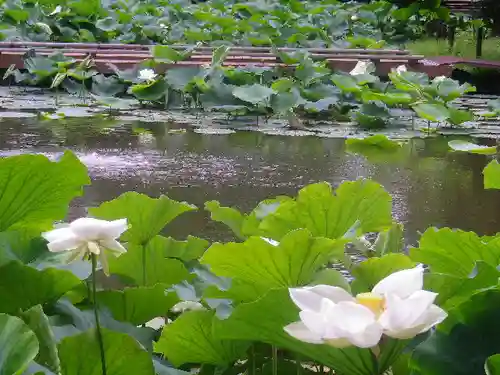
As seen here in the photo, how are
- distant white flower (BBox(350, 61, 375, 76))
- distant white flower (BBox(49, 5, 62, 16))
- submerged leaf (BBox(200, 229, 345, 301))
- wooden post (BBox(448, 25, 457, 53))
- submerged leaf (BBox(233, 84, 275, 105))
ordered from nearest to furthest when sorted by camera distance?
1. submerged leaf (BBox(200, 229, 345, 301))
2. submerged leaf (BBox(233, 84, 275, 105))
3. distant white flower (BBox(350, 61, 375, 76))
4. distant white flower (BBox(49, 5, 62, 16))
5. wooden post (BBox(448, 25, 457, 53))

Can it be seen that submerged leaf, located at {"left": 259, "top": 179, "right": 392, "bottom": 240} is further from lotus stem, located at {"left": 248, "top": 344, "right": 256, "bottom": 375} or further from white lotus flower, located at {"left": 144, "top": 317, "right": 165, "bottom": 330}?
white lotus flower, located at {"left": 144, "top": 317, "right": 165, "bottom": 330}

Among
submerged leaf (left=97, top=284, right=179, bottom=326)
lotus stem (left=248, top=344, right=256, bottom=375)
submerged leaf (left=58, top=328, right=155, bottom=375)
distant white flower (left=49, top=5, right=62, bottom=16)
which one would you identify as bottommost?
distant white flower (left=49, top=5, right=62, bottom=16)

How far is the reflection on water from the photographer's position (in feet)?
7.77

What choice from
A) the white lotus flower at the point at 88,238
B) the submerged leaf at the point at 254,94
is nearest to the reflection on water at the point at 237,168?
the submerged leaf at the point at 254,94

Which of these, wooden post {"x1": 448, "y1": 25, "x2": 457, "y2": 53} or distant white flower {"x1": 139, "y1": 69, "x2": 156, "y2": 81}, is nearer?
distant white flower {"x1": 139, "y1": 69, "x2": 156, "y2": 81}

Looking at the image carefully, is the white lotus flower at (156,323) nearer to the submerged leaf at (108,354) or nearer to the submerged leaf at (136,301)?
the submerged leaf at (136,301)

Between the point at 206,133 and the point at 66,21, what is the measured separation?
3956mm

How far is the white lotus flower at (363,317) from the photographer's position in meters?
0.50

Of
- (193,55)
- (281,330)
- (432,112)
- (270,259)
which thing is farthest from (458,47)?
(281,330)

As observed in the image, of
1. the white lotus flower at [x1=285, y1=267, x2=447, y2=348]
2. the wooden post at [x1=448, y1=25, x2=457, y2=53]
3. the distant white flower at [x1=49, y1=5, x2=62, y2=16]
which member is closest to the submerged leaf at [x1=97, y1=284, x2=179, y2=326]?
the white lotus flower at [x1=285, y1=267, x2=447, y2=348]

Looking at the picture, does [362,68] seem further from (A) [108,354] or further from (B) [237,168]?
(A) [108,354]

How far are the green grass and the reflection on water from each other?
4600mm

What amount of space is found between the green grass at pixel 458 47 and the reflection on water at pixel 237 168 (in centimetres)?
460

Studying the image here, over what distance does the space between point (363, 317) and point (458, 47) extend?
8.43 meters
